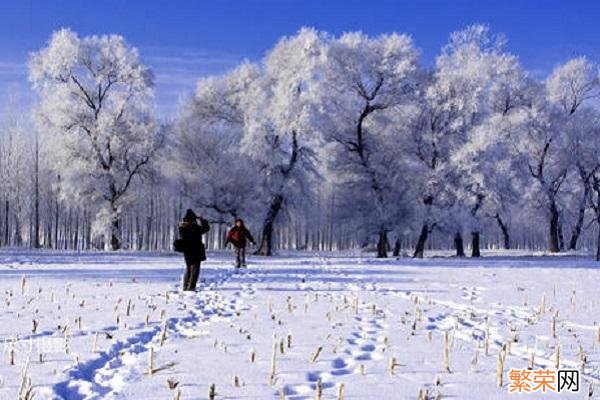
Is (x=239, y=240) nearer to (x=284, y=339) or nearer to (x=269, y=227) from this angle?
(x=284, y=339)

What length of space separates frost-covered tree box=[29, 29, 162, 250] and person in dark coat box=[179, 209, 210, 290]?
29748 mm

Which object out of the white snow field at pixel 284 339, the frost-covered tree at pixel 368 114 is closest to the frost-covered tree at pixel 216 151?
the frost-covered tree at pixel 368 114

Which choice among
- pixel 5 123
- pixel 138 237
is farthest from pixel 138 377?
pixel 5 123

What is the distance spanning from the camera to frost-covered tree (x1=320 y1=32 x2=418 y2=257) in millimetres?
43000

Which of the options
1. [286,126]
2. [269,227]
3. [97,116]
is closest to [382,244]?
[269,227]

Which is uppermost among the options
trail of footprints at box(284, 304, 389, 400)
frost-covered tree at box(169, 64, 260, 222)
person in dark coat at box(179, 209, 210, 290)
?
frost-covered tree at box(169, 64, 260, 222)

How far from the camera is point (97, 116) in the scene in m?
47.7

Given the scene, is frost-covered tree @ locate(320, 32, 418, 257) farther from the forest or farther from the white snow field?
the white snow field

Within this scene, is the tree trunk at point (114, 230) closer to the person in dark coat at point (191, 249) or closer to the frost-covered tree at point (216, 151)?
the frost-covered tree at point (216, 151)

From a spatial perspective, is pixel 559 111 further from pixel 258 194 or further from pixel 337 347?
pixel 337 347

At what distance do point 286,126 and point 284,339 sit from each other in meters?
33.4

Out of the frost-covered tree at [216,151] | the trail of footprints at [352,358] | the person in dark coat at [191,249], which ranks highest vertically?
the frost-covered tree at [216,151]

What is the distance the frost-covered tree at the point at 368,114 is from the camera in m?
43.0

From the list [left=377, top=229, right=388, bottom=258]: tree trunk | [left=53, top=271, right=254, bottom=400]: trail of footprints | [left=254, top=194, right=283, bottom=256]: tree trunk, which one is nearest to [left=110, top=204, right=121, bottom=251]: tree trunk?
[left=254, top=194, right=283, bottom=256]: tree trunk
